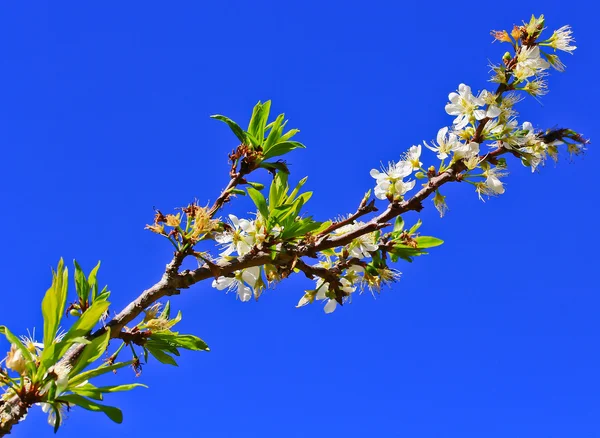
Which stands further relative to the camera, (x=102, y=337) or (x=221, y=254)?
(x=221, y=254)

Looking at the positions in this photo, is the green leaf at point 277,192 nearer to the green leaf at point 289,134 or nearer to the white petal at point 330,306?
the green leaf at point 289,134

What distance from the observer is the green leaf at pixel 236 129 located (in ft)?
7.39

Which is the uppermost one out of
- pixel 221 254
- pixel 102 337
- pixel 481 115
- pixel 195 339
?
pixel 481 115

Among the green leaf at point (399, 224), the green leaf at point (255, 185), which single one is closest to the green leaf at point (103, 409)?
the green leaf at point (255, 185)

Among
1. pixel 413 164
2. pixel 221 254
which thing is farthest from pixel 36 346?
pixel 413 164

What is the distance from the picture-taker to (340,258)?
247cm

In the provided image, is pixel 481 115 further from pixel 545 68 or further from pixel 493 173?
pixel 545 68

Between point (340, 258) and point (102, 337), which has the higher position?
point (340, 258)

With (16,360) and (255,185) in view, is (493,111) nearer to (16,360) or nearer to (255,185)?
(255,185)

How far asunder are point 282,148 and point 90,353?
965 millimetres

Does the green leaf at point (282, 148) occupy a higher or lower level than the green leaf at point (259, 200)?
higher

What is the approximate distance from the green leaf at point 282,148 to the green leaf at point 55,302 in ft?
2.63

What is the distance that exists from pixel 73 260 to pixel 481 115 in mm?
1519

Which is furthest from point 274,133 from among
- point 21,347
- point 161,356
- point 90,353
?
point 21,347
